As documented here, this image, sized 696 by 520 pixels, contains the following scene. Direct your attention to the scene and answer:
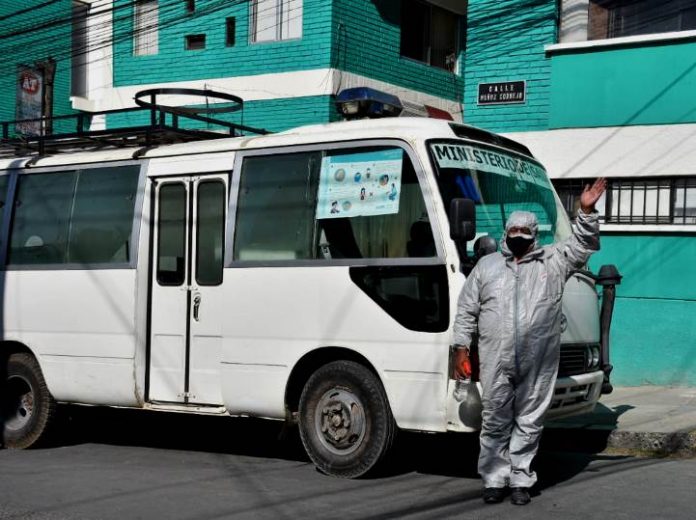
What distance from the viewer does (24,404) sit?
31.2ft

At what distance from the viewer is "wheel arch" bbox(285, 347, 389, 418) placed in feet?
24.5

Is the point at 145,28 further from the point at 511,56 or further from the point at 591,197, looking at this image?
the point at 591,197

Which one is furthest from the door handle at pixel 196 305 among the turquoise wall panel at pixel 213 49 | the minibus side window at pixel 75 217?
the turquoise wall panel at pixel 213 49

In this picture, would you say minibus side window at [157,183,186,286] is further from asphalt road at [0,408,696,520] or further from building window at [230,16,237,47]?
building window at [230,16,237,47]

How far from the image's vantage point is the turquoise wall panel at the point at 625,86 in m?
11.8

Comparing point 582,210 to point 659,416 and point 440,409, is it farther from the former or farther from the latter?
point 659,416

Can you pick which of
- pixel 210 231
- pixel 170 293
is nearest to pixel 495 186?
pixel 210 231

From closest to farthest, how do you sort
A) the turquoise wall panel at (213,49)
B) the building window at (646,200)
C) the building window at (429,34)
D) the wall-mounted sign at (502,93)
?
the building window at (646,200) < the wall-mounted sign at (502,93) < the turquoise wall panel at (213,49) < the building window at (429,34)

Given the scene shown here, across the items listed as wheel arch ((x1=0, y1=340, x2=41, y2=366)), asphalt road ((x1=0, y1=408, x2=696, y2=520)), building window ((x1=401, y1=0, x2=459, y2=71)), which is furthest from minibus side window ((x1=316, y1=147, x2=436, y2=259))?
building window ((x1=401, y1=0, x2=459, y2=71))

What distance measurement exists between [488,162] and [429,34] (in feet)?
36.1

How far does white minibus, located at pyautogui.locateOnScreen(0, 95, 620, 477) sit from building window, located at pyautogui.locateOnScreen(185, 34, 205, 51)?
828 centimetres

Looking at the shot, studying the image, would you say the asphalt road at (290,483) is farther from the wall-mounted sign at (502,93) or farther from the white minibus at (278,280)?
the wall-mounted sign at (502,93)

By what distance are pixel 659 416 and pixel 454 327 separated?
3883 mm

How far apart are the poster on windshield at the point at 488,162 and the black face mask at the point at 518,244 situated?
39.9 inches
